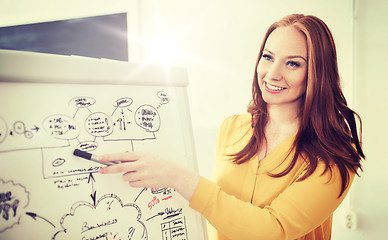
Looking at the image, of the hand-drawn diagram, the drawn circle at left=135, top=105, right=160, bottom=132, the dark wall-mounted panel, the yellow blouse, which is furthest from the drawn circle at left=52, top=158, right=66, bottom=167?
the dark wall-mounted panel

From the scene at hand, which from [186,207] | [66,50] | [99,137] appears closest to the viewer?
[99,137]

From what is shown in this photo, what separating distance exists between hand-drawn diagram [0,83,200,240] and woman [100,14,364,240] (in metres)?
0.06

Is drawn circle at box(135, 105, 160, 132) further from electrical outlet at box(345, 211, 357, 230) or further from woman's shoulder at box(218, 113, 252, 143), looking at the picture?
electrical outlet at box(345, 211, 357, 230)

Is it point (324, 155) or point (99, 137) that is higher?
point (99, 137)

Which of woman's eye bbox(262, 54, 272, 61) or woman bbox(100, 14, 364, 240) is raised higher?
woman's eye bbox(262, 54, 272, 61)

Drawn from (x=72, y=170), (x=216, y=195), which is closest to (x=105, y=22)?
(x=72, y=170)

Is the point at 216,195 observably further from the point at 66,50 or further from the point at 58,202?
the point at 66,50

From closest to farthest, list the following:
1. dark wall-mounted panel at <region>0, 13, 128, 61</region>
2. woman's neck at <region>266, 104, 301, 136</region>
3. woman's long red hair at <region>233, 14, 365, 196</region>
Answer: woman's long red hair at <region>233, 14, 365, 196</region>
woman's neck at <region>266, 104, 301, 136</region>
dark wall-mounted panel at <region>0, 13, 128, 61</region>

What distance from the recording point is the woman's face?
799 mm

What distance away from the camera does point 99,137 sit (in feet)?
1.94

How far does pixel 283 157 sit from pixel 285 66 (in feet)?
1.11

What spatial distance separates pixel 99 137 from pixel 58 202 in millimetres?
178

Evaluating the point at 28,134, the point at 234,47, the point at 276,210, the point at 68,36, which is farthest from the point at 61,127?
the point at 68,36

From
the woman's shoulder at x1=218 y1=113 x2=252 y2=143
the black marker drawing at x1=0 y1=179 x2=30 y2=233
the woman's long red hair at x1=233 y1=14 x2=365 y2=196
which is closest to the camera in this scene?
the black marker drawing at x1=0 y1=179 x2=30 y2=233
